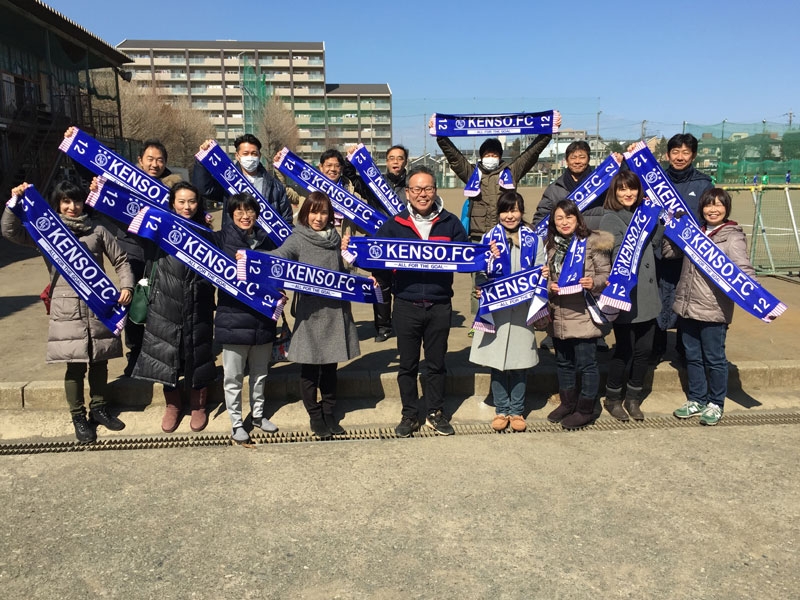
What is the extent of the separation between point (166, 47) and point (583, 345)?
385 ft

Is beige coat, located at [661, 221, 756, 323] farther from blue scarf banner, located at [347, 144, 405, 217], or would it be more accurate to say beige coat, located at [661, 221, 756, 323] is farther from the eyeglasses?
blue scarf banner, located at [347, 144, 405, 217]

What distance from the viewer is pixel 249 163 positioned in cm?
570

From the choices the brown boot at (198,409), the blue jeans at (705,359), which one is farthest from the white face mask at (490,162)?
the brown boot at (198,409)

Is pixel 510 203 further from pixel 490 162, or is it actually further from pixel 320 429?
pixel 320 429

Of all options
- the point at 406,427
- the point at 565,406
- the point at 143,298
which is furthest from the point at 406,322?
the point at 143,298

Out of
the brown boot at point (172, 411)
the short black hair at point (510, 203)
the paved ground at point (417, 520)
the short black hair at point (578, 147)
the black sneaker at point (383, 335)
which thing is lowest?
the paved ground at point (417, 520)

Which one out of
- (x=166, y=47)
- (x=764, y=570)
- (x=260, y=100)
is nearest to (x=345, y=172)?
(x=764, y=570)

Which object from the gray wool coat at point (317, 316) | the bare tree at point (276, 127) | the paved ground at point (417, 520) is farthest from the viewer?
the bare tree at point (276, 127)

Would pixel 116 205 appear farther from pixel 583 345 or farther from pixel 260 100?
pixel 260 100

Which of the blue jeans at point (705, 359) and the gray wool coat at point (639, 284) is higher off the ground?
the gray wool coat at point (639, 284)

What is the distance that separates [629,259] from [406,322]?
185 cm

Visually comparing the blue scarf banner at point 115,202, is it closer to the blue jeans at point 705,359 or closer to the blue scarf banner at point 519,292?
the blue scarf banner at point 519,292

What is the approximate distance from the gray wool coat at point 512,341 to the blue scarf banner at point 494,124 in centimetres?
228

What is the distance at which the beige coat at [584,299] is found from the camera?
475 cm
